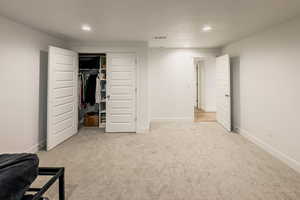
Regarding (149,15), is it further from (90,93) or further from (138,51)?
(90,93)

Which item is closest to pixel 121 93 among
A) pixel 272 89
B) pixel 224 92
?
pixel 224 92

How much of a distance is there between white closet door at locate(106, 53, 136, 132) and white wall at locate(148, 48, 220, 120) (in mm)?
1347

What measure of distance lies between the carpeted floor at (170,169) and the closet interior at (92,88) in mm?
1054

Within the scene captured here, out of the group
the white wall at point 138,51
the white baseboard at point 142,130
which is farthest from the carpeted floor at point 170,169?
the white wall at point 138,51

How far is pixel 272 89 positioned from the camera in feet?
10.7

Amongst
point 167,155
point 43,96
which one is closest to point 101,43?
point 43,96

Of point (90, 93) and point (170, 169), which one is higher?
point (90, 93)

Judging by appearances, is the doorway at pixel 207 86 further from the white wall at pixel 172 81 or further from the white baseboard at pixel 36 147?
the white baseboard at pixel 36 147

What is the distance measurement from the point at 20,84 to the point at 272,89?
452cm

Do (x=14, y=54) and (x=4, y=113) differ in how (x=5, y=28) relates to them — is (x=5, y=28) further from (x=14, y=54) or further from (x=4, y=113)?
(x=4, y=113)

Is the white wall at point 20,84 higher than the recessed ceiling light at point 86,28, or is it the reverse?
the recessed ceiling light at point 86,28

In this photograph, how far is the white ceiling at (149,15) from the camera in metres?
2.22

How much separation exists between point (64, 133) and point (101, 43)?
2389 mm

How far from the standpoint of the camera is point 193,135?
14.5 ft
